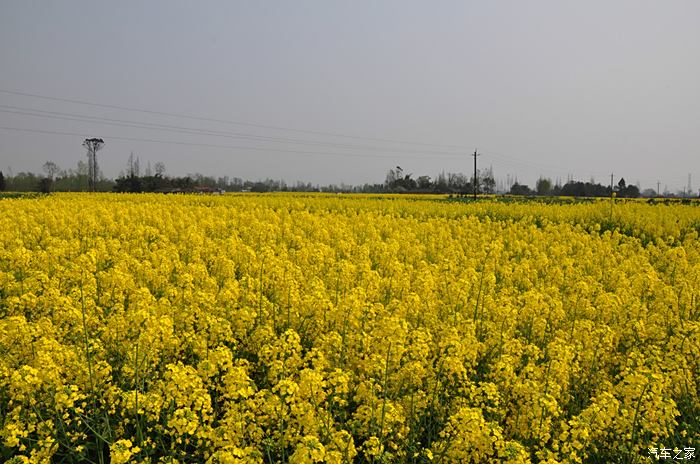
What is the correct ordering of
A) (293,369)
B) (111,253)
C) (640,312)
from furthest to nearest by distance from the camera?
1. (111,253)
2. (640,312)
3. (293,369)

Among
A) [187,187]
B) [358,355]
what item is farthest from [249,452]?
[187,187]

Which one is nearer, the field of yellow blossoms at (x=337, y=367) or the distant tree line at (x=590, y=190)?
the field of yellow blossoms at (x=337, y=367)

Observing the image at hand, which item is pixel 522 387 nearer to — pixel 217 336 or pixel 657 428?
pixel 657 428

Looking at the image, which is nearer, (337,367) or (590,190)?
(337,367)

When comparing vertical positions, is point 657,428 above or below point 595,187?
below

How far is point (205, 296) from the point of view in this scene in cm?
514

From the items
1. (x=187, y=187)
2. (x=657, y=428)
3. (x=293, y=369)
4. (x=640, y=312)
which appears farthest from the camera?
(x=187, y=187)

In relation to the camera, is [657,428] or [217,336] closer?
[657,428]

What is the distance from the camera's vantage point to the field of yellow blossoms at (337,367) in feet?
10.4

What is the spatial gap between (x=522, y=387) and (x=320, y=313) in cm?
227

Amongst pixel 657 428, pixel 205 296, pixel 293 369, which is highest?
pixel 205 296

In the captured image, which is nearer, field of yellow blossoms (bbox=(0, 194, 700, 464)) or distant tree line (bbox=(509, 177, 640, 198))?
field of yellow blossoms (bbox=(0, 194, 700, 464))

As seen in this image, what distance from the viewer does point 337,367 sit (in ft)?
13.2

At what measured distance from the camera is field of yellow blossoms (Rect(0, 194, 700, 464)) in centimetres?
318
